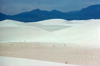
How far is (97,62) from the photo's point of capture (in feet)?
9.68

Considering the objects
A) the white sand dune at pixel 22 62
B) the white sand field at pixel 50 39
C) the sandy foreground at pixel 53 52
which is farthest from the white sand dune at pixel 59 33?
the white sand dune at pixel 22 62

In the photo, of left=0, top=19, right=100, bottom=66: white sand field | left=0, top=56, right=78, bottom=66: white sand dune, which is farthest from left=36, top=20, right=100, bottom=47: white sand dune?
left=0, top=56, right=78, bottom=66: white sand dune

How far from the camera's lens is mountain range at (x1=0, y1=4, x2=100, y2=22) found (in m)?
3.29

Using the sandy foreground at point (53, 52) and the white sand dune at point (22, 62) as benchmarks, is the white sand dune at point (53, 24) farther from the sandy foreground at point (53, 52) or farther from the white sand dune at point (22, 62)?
the white sand dune at point (22, 62)

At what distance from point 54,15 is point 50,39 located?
46 centimetres

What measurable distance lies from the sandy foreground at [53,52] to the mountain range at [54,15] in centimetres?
47

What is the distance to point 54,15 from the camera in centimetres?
333

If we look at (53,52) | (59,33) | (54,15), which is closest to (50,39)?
(59,33)

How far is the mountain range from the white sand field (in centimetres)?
7

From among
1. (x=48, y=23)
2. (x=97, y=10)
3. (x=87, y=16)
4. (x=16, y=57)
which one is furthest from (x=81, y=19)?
(x=16, y=57)

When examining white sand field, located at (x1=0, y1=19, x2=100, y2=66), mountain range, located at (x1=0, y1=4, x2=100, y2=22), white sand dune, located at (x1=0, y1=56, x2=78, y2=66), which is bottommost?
white sand dune, located at (x1=0, y1=56, x2=78, y2=66)

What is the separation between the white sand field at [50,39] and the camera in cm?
319

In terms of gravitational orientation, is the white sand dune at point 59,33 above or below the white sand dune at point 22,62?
above

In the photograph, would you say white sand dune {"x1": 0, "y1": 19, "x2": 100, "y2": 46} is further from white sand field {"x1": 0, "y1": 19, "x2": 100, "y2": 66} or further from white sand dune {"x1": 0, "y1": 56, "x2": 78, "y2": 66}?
white sand dune {"x1": 0, "y1": 56, "x2": 78, "y2": 66}
